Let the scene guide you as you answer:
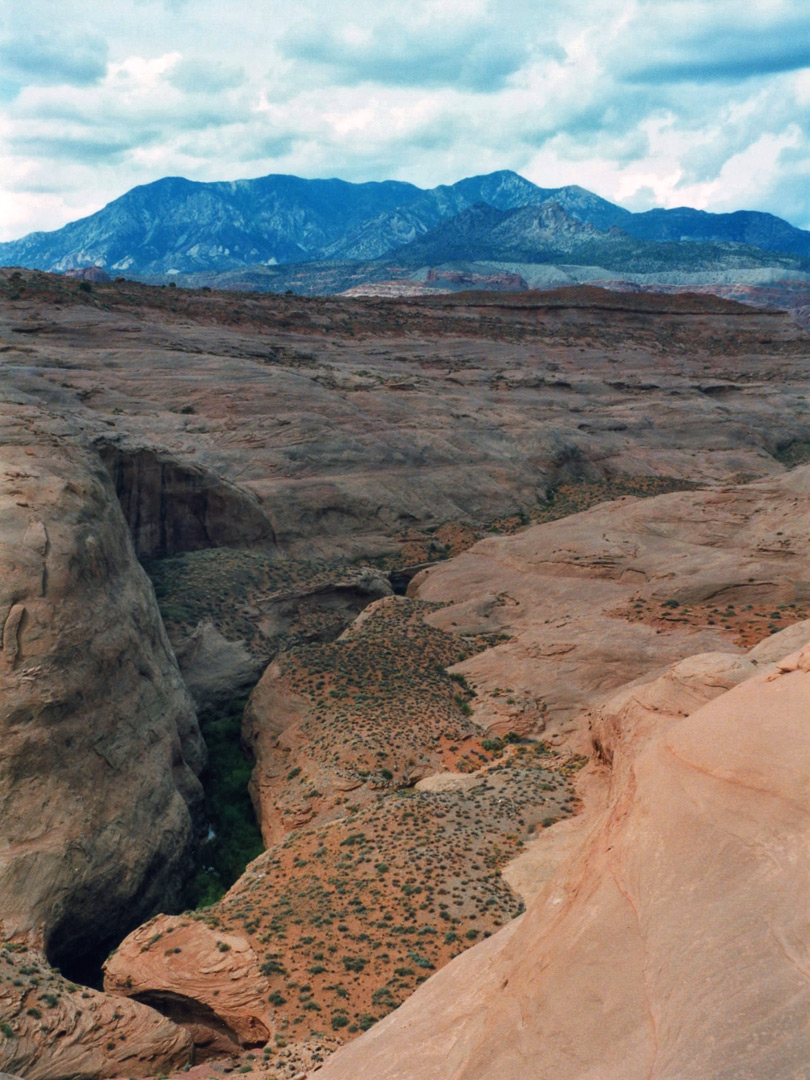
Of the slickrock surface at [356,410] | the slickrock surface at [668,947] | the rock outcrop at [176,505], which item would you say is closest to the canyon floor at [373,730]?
the slickrock surface at [668,947]

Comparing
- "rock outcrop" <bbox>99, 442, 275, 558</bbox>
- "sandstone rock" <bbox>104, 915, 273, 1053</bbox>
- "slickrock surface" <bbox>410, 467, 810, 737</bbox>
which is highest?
"rock outcrop" <bbox>99, 442, 275, 558</bbox>

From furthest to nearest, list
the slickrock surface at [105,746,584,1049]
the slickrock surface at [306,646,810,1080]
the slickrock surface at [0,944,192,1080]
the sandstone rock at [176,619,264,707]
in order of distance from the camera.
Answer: the sandstone rock at [176,619,264,707] → the slickrock surface at [105,746,584,1049] → the slickrock surface at [0,944,192,1080] → the slickrock surface at [306,646,810,1080]

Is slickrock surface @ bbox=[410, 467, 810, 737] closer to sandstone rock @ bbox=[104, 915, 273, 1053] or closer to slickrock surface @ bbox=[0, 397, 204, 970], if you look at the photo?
slickrock surface @ bbox=[0, 397, 204, 970]

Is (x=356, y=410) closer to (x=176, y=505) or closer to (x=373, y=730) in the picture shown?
(x=176, y=505)

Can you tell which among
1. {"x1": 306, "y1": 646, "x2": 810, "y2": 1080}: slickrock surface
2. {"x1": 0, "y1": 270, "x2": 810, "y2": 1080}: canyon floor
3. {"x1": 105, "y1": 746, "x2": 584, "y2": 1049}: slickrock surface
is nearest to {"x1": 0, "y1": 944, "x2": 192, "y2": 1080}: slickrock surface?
{"x1": 0, "y1": 270, "x2": 810, "y2": 1080}: canyon floor

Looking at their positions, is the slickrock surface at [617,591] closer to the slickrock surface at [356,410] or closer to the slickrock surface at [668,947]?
the slickrock surface at [356,410]
